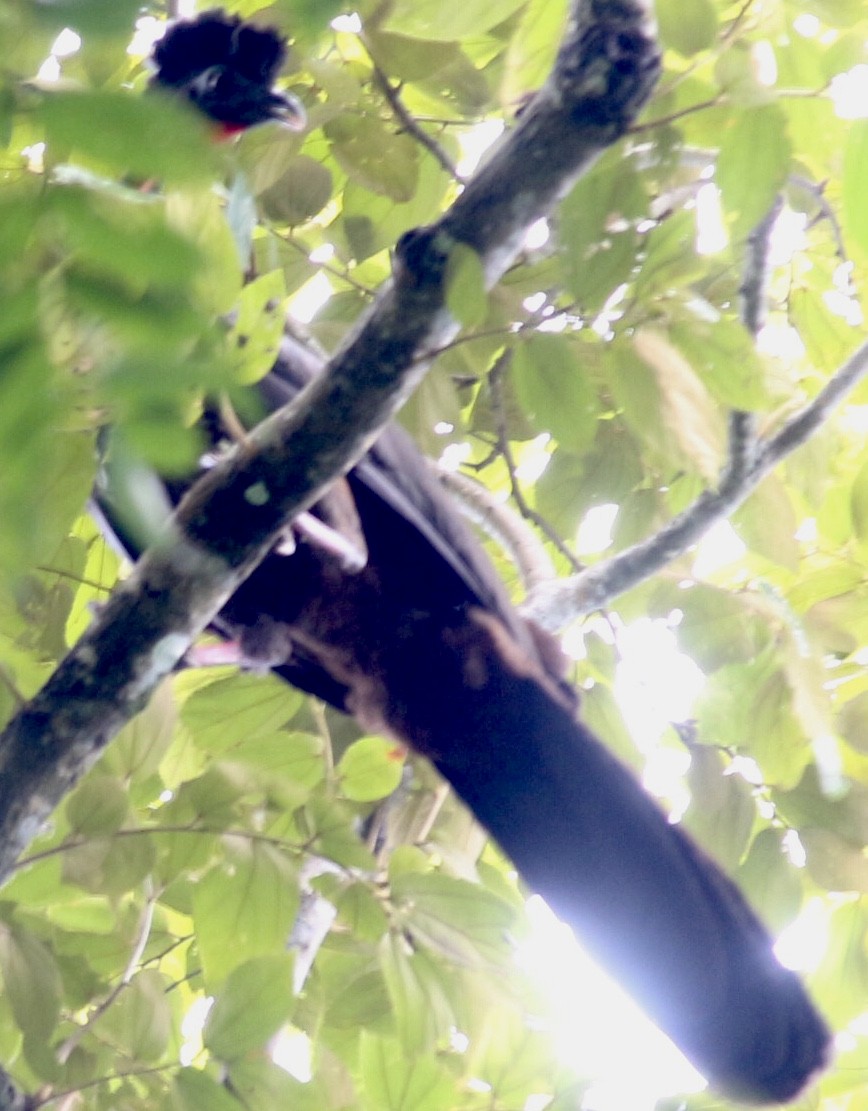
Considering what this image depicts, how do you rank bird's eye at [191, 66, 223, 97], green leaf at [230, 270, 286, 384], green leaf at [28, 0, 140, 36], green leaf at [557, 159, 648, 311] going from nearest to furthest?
green leaf at [28, 0, 140, 36] < green leaf at [230, 270, 286, 384] < green leaf at [557, 159, 648, 311] < bird's eye at [191, 66, 223, 97]

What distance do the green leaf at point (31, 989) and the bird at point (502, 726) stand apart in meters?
0.72

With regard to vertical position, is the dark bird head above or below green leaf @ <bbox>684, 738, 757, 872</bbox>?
above


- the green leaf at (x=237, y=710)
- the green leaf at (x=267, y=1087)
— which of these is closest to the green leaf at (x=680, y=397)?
the green leaf at (x=237, y=710)

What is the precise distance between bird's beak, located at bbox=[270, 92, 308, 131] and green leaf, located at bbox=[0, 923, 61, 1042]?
1.47 metres

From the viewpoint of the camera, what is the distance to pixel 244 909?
6.23ft

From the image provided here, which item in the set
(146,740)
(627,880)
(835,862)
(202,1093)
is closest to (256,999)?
(202,1093)

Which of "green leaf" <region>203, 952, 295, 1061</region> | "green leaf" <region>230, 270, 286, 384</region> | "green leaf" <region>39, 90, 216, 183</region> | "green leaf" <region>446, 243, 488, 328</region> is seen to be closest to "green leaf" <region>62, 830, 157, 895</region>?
"green leaf" <region>203, 952, 295, 1061</region>

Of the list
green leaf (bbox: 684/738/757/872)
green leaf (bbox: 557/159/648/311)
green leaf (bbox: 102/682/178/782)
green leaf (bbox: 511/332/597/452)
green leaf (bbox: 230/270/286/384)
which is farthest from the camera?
green leaf (bbox: 684/738/757/872)

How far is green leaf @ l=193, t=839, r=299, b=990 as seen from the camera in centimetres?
189

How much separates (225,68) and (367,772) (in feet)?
5.55

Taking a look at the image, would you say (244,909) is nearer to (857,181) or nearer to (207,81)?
(857,181)

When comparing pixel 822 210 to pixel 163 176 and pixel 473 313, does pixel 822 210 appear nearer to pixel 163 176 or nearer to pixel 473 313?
pixel 473 313

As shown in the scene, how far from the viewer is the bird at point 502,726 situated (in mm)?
1944

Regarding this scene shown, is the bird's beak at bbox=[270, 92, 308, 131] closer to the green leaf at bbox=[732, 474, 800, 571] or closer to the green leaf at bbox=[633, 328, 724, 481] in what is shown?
the green leaf at bbox=[633, 328, 724, 481]
